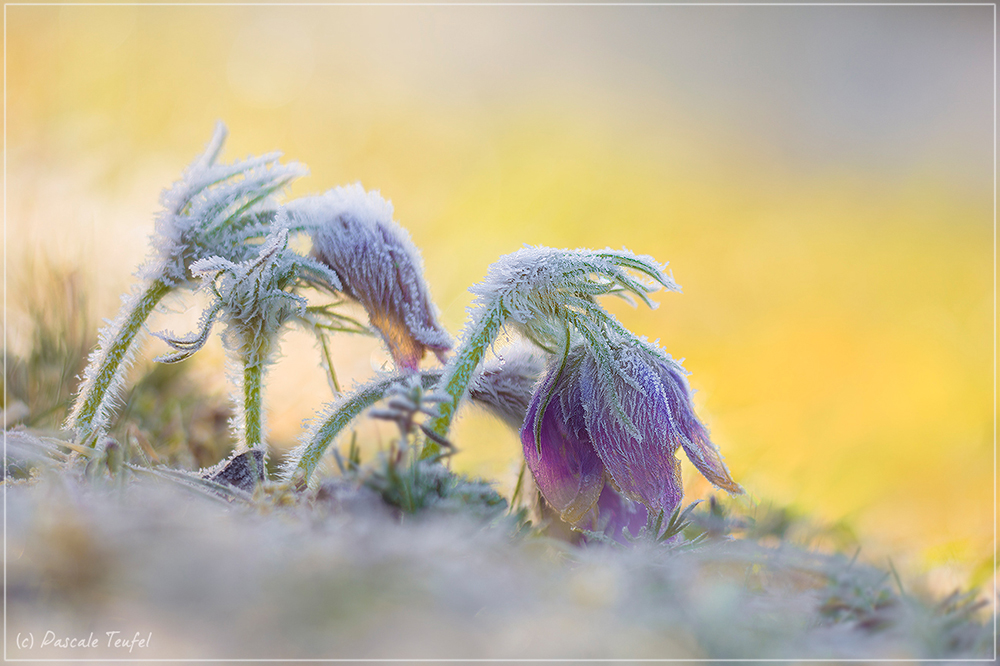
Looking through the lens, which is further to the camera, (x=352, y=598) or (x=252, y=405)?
(x=252, y=405)

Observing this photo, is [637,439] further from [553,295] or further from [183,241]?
[183,241]

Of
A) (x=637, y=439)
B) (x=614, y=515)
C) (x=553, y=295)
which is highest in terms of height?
(x=553, y=295)

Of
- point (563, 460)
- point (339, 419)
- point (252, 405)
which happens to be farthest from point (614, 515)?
point (252, 405)

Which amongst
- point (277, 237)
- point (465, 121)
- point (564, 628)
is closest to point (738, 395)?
point (277, 237)

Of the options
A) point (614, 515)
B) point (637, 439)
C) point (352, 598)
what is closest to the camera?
point (352, 598)

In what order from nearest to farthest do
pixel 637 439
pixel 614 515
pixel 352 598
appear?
pixel 352 598
pixel 637 439
pixel 614 515

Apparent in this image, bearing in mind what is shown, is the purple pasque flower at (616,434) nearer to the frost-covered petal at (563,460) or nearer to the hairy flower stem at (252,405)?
the frost-covered petal at (563,460)
